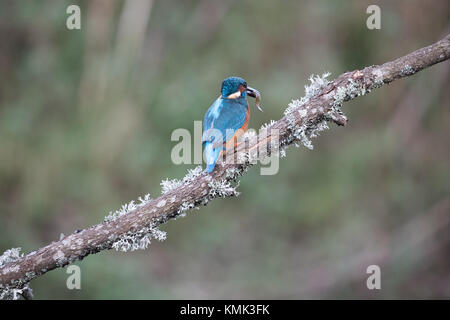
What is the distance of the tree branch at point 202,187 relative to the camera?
2445mm

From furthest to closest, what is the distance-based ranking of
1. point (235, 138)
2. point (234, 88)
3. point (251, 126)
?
point (251, 126) → point (234, 88) → point (235, 138)

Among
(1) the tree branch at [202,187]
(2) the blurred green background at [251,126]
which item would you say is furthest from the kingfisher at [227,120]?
(2) the blurred green background at [251,126]

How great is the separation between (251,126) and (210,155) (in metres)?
4.33

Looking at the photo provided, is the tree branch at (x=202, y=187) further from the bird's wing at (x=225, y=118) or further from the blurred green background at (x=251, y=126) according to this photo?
the blurred green background at (x=251, y=126)

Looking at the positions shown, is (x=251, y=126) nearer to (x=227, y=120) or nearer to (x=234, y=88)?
(x=234, y=88)

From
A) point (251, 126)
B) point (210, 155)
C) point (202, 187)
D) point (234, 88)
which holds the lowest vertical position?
point (202, 187)

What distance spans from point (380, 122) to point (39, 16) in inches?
190

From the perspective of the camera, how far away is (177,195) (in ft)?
8.20

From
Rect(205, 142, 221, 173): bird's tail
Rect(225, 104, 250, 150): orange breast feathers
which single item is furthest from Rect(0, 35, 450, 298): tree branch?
Rect(225, 104, 250, 150): orange breast feathers

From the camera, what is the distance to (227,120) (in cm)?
338

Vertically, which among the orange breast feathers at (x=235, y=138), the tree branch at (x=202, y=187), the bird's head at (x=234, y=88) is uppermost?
the bird's head at (x=234, y=88)

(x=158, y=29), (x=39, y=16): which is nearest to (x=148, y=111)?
(x=158, y=29)

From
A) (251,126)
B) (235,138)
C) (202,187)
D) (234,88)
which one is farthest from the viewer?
(251,126)

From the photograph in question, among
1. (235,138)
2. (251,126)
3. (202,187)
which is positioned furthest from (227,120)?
(251,126)
